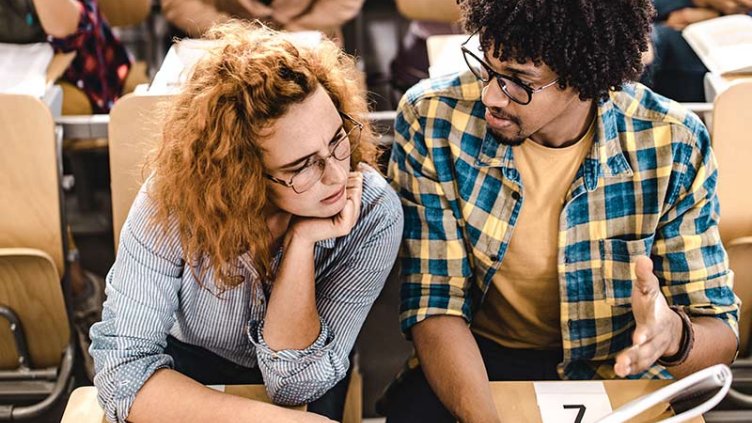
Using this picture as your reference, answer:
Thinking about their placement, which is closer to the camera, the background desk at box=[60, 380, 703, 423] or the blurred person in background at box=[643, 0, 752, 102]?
the background desk at box=[60, 380, 703, 423]

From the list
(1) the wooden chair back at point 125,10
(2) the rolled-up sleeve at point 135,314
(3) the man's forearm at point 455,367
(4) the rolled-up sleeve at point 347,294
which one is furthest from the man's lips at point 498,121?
(1) the wooden chair back at point 125,10

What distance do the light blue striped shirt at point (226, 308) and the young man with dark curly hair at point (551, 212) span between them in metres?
0.12

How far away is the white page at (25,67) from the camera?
2.21 m

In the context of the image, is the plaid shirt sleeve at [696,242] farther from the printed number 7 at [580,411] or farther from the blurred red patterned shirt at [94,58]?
the blurred red patterned shirt at [94,58]

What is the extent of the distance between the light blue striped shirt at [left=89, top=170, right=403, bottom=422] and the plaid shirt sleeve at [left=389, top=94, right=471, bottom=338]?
0.25 feet

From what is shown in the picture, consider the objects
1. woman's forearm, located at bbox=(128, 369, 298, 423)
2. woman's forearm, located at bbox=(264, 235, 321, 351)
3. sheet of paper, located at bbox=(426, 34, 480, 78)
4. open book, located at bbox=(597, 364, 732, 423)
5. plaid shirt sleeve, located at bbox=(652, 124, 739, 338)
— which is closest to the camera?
open book, located at bbox=(597, 364, 732, 423)

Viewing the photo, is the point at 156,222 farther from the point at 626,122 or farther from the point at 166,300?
the point at 626,122

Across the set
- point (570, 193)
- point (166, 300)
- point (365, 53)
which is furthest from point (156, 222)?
point (365, 53)

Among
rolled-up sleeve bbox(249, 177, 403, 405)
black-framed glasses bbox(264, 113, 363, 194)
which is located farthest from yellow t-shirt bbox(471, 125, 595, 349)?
black-framed glasses bbox(264, 113, 363, 194)

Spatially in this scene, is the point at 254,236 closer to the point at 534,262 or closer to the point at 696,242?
the point at 534,262

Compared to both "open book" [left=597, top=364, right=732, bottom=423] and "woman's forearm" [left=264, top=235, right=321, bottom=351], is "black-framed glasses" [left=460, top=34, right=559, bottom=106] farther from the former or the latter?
"open book" [left=597, top=364, right=732, bottom=423]

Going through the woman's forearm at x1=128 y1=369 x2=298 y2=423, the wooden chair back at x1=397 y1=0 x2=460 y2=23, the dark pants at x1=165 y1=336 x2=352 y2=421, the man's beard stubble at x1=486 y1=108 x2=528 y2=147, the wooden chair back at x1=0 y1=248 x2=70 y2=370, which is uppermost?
the man's beard stubble at x1=486 y1=108 x2=528 y2=147

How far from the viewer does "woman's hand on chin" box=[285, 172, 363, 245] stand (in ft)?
4.90

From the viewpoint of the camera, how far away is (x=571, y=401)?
55.9 inches
